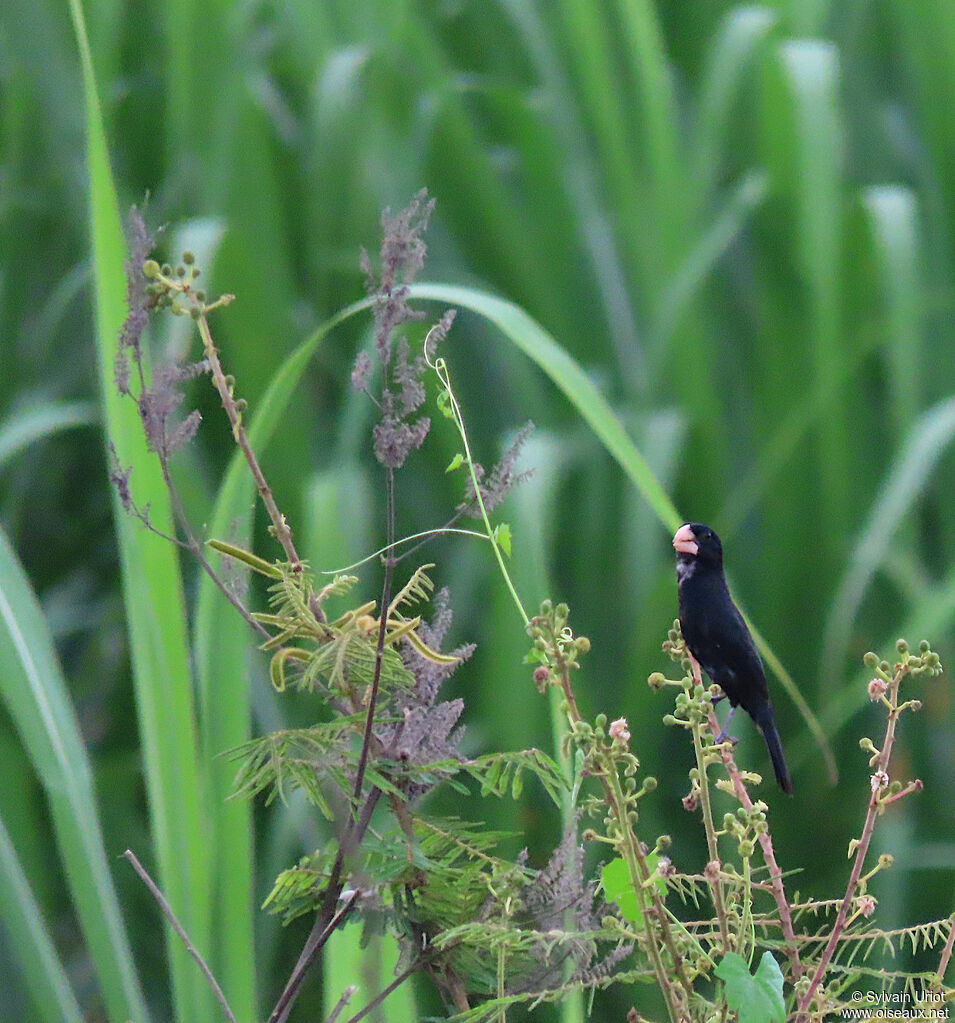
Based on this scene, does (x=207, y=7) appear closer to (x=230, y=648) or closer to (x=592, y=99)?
(x=592, y=99)

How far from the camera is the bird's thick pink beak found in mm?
495

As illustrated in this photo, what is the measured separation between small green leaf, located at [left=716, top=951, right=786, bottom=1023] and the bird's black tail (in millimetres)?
134

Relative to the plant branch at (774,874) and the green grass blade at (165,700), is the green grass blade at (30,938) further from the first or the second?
the plant branch at (774,874)

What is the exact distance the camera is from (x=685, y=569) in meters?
0.58

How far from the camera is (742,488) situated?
4.08 ft

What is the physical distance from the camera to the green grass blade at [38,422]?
110 centimetres

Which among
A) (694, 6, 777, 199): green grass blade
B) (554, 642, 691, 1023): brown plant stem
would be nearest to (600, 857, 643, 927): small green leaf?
(554, 642, 691, 1023): brown plant stem

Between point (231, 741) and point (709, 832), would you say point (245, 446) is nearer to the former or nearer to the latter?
point (709, 832)

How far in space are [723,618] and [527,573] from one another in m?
0.31

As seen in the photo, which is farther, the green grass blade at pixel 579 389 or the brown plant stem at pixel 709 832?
the green grass blade at pixel 579 389

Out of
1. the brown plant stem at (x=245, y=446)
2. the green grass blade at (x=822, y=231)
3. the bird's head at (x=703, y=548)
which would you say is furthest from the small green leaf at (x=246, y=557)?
the green grass blade at (x=822, y=231)

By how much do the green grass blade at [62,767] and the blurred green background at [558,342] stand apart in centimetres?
28

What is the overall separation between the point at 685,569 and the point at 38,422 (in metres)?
0.72

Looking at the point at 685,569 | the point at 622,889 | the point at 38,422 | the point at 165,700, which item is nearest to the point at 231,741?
the point at 165,700
